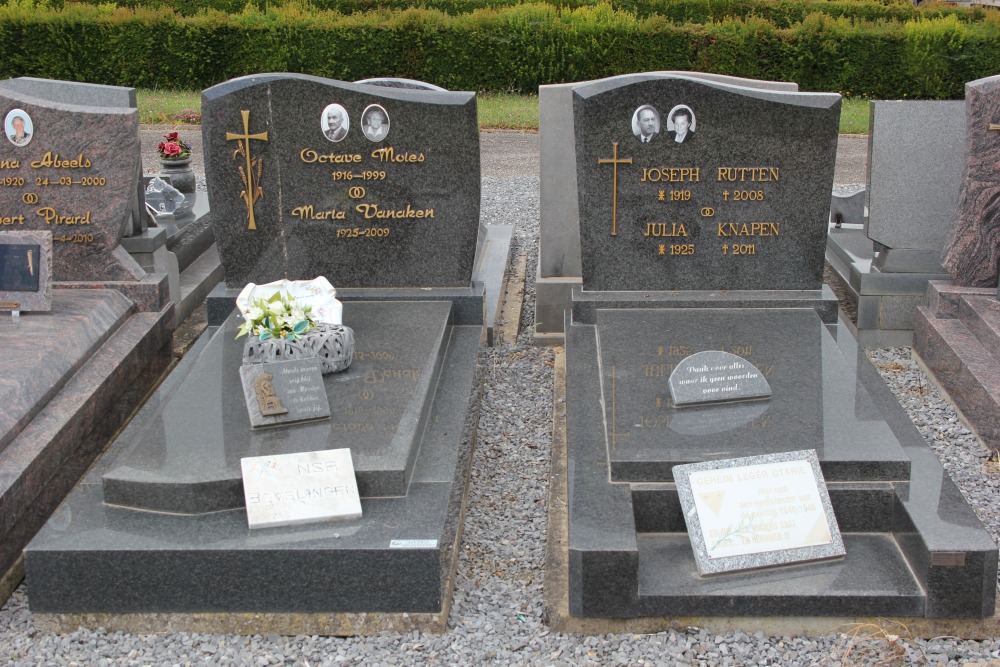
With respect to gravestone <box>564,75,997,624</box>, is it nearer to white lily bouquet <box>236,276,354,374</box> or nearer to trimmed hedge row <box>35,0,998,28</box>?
white lily bouquet <box>236,276,354,374</box>

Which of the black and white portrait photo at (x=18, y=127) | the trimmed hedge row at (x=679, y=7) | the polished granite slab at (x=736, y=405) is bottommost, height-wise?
the polished granite slab at (x=736, y=405)

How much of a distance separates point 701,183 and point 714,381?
1.60m

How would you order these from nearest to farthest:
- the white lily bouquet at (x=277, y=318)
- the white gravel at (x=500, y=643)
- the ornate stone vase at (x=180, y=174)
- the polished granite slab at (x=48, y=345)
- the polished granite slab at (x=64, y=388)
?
the white gravel at (x=500, y=643), the polished granite slab at (x=64, y=388), the polished granite slab at (x=48, y=345), the white lily bouquet at (x=277, y=318), the ornate stone vase at (x=180, y=174)

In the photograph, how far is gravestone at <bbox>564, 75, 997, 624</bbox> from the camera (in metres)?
3.82

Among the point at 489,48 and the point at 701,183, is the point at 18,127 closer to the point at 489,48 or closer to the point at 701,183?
the point at 701,183

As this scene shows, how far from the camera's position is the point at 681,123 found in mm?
5734

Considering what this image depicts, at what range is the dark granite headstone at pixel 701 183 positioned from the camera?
5719 millimetres

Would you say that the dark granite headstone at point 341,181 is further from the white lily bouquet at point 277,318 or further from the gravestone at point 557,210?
the white lily bouquet at point 277,318

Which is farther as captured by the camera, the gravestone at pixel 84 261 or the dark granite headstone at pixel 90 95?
the dark granite headstone at pixel 90 95

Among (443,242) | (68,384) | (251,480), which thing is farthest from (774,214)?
(68,384)

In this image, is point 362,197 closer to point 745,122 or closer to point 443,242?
point 443,242

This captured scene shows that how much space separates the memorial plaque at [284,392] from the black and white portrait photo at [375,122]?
1.87m

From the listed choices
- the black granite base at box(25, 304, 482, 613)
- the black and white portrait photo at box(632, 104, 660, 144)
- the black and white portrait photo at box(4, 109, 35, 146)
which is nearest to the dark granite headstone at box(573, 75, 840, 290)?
the black and white portrait photo at box(632, 104, 660, 144)

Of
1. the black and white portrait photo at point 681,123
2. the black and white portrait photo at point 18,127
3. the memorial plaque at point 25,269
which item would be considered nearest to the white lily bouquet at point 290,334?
the memorial plaque at point 25,269
